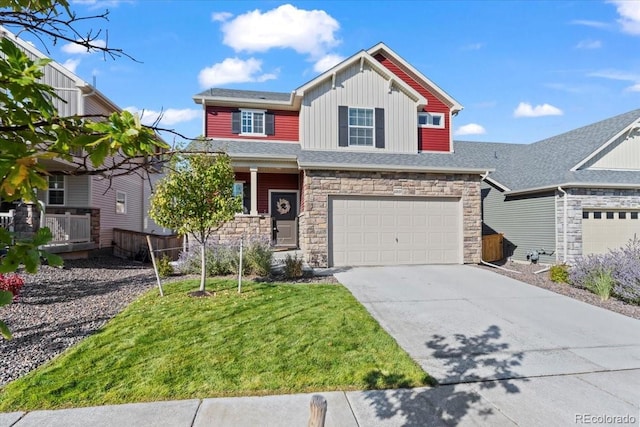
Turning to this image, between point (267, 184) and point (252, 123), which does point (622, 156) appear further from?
point (252, 123)

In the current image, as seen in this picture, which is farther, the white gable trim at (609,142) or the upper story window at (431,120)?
the upper story window at (431,120)

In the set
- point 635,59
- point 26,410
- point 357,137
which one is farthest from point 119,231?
point 635,59

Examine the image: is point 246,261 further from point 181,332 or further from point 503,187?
point 503,187

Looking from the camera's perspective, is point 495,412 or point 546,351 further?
point 546,351

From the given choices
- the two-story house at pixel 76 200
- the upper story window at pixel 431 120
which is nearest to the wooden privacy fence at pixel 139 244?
the two-story house at pixel 76 200

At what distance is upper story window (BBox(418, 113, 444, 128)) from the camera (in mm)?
15352

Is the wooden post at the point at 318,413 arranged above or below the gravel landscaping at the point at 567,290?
above

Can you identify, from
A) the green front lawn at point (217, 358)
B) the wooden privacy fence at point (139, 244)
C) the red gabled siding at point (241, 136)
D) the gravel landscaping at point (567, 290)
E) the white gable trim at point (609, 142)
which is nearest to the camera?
the green front lawn at point (217, 358)

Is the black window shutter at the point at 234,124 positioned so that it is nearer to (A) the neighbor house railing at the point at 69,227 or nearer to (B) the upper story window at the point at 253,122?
(B) the upper story window at the point at 253,122

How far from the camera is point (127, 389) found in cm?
386

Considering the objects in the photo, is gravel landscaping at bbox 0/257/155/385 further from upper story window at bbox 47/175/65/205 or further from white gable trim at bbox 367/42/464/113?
white gable trim at bbox 367/42/464/113

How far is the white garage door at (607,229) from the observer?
13.3 meters

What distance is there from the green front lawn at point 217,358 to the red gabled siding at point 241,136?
30.1ft

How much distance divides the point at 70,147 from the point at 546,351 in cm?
627
